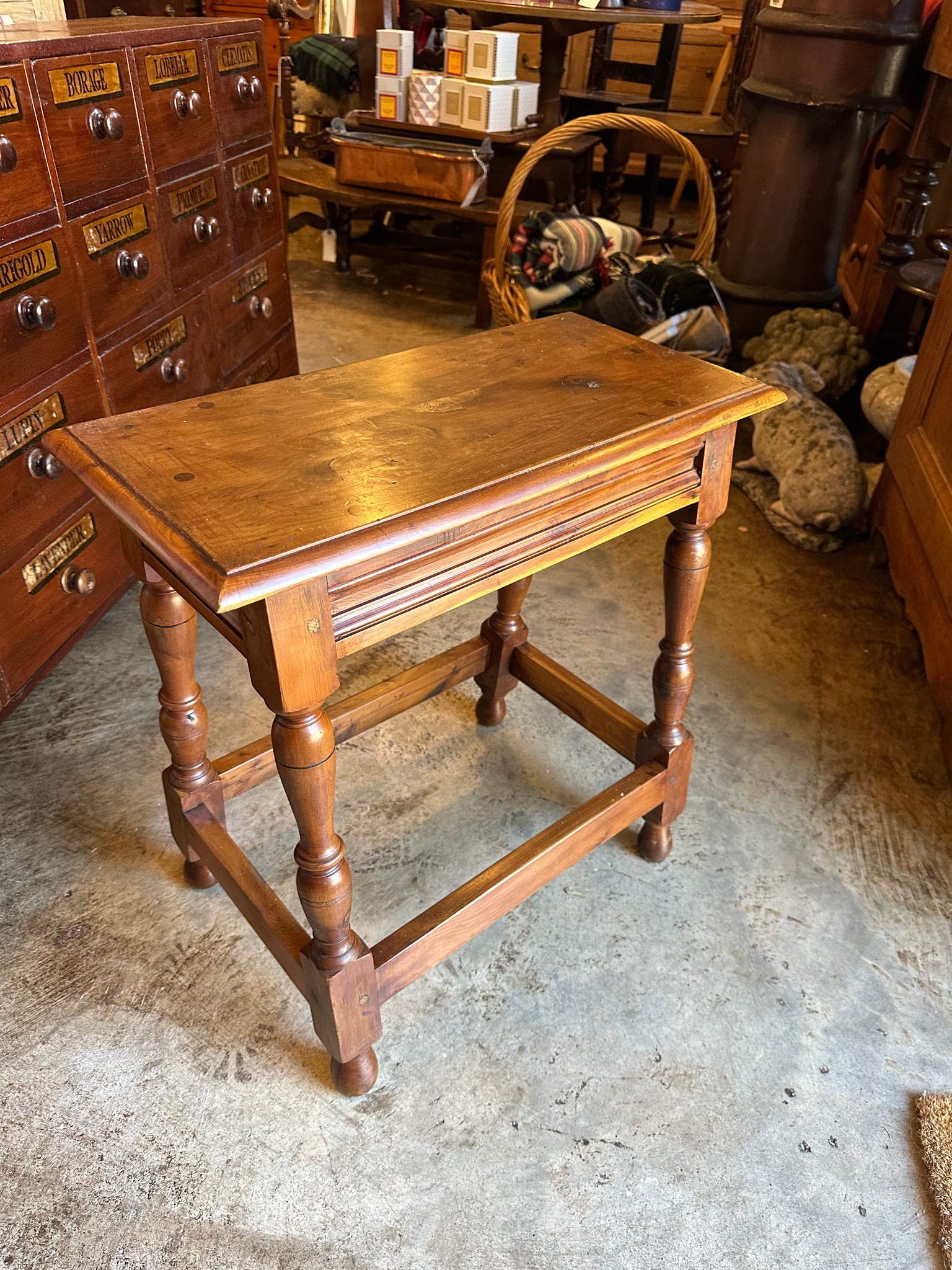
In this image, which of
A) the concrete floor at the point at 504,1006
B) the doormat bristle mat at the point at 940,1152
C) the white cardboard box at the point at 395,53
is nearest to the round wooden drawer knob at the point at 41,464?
the concrete floor at the point at 504,1006

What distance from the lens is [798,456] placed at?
2389 mm

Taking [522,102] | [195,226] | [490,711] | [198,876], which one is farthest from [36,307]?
[522,102]

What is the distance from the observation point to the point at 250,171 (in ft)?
7.20

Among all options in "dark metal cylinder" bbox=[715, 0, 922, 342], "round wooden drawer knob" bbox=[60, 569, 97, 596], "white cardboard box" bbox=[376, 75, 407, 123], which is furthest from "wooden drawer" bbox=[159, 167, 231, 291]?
"white cardboard box" bbox=[376, 75, 407, 123]

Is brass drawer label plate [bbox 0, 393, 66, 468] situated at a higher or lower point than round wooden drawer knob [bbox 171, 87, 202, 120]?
lower

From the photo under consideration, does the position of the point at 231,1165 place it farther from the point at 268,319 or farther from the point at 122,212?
the point at 268,319

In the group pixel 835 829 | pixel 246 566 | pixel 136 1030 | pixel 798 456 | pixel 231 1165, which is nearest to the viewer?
pixel 246 566

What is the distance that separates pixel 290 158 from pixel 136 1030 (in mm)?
4094

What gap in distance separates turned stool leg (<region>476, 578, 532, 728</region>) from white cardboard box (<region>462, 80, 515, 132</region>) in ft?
8.64

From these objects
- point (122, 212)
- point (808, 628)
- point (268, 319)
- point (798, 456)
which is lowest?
point (808, 628)

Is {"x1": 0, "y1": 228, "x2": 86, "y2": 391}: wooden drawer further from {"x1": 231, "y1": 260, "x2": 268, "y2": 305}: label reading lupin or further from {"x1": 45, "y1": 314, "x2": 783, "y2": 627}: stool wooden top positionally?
{"x1": 231, "y1": 260, "x2": 268, "y2": 305}: label reading lupin

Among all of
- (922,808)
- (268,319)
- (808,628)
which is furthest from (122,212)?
(922,808)

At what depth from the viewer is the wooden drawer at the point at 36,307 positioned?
4.62 ft

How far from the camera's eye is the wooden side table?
0.85 meters
